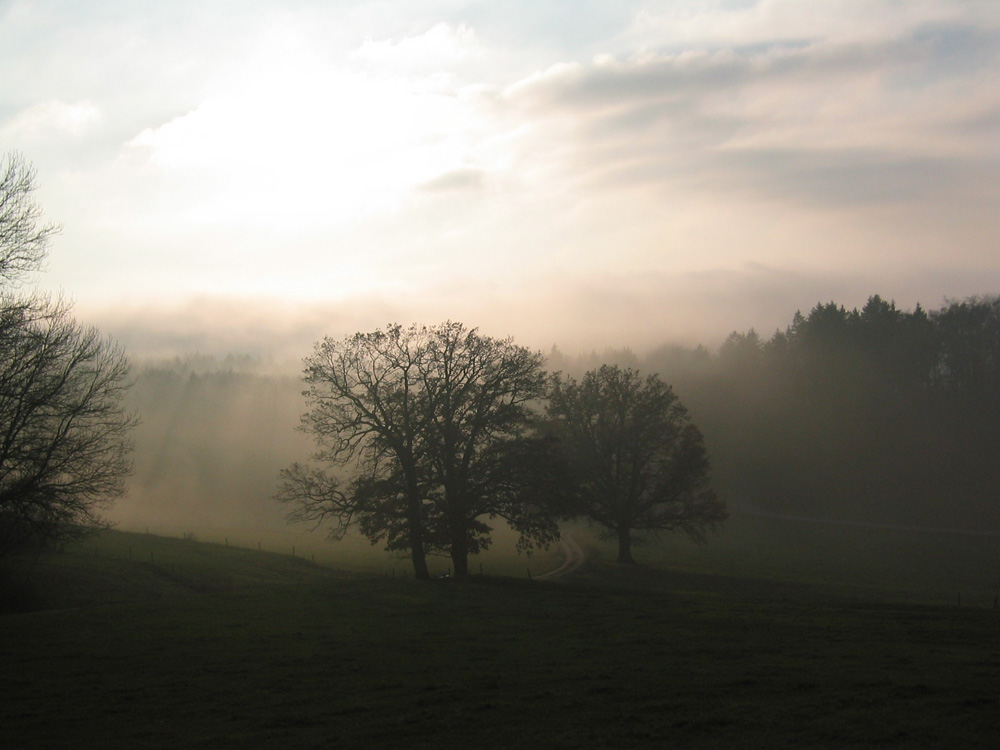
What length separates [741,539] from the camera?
2874 inches

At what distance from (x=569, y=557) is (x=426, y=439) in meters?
26.0

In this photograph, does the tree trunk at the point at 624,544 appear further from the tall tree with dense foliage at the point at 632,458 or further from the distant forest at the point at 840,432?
the distant forest at the point at 840,432

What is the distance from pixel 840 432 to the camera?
94.5m

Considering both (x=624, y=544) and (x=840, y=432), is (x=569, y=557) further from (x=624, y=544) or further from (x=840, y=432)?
(x=840, y=432)

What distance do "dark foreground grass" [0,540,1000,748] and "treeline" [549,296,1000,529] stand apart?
206ft

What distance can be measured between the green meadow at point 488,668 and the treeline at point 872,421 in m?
52.4

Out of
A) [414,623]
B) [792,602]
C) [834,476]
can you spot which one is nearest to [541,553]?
[792,602]

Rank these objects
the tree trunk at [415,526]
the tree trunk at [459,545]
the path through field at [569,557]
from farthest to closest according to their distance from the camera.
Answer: the path through field at [569,557], the tree trunk at [459,545], the tree trunk at [415,526]

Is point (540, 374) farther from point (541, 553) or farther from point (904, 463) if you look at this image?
point (904, 463)

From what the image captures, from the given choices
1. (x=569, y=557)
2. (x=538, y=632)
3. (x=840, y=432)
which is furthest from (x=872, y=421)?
(x=538, y=632)

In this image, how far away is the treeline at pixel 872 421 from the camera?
83756 millimetres

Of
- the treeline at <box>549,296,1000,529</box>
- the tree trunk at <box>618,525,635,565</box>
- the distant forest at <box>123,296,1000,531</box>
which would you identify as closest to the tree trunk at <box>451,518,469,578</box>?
the tree trunk at <box>618,525,635,565</box>

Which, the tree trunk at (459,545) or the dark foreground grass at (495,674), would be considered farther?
the tree trunk at (459,545)

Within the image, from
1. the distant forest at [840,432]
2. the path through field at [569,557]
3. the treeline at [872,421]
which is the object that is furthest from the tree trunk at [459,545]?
the treeline at [872,421]
